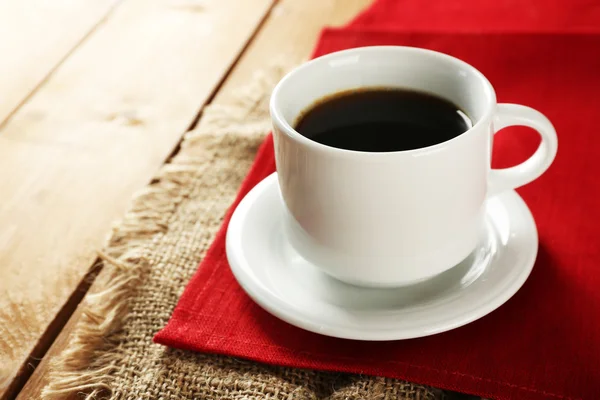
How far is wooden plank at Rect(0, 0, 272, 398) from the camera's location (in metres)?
0.56

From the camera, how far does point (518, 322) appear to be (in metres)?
0.47

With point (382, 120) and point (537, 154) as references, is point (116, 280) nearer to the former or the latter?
point (382, 120)

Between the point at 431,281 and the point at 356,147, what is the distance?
0.12m

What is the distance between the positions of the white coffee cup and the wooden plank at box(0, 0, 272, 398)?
0.76ft

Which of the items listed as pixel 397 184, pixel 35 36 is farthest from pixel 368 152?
pixel 35 36

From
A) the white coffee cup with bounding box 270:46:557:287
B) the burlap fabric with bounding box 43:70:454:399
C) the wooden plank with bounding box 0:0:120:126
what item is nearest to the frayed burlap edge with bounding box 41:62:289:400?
the burlap fabric with bounding box 43:70:454:399

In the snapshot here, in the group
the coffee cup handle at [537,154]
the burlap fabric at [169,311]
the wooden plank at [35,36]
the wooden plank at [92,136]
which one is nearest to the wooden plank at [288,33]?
the wooden plank at [92,136]

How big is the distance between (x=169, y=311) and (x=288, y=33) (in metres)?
0.55

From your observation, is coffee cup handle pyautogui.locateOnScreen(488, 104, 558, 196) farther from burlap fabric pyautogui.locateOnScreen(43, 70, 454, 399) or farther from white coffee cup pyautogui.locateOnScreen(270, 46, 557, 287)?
burlap fabric pyautogui.locateOnScreen(43, 70, 454, 399)

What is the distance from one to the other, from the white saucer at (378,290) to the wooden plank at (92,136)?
0.55 ft

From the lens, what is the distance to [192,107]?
79cm

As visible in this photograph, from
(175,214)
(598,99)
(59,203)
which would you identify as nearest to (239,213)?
(175,214)

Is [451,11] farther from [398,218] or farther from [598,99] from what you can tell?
[398,218]

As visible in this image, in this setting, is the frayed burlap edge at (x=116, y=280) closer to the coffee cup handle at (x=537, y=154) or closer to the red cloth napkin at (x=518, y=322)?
the red cloth napkin at (x=518, y=322)
